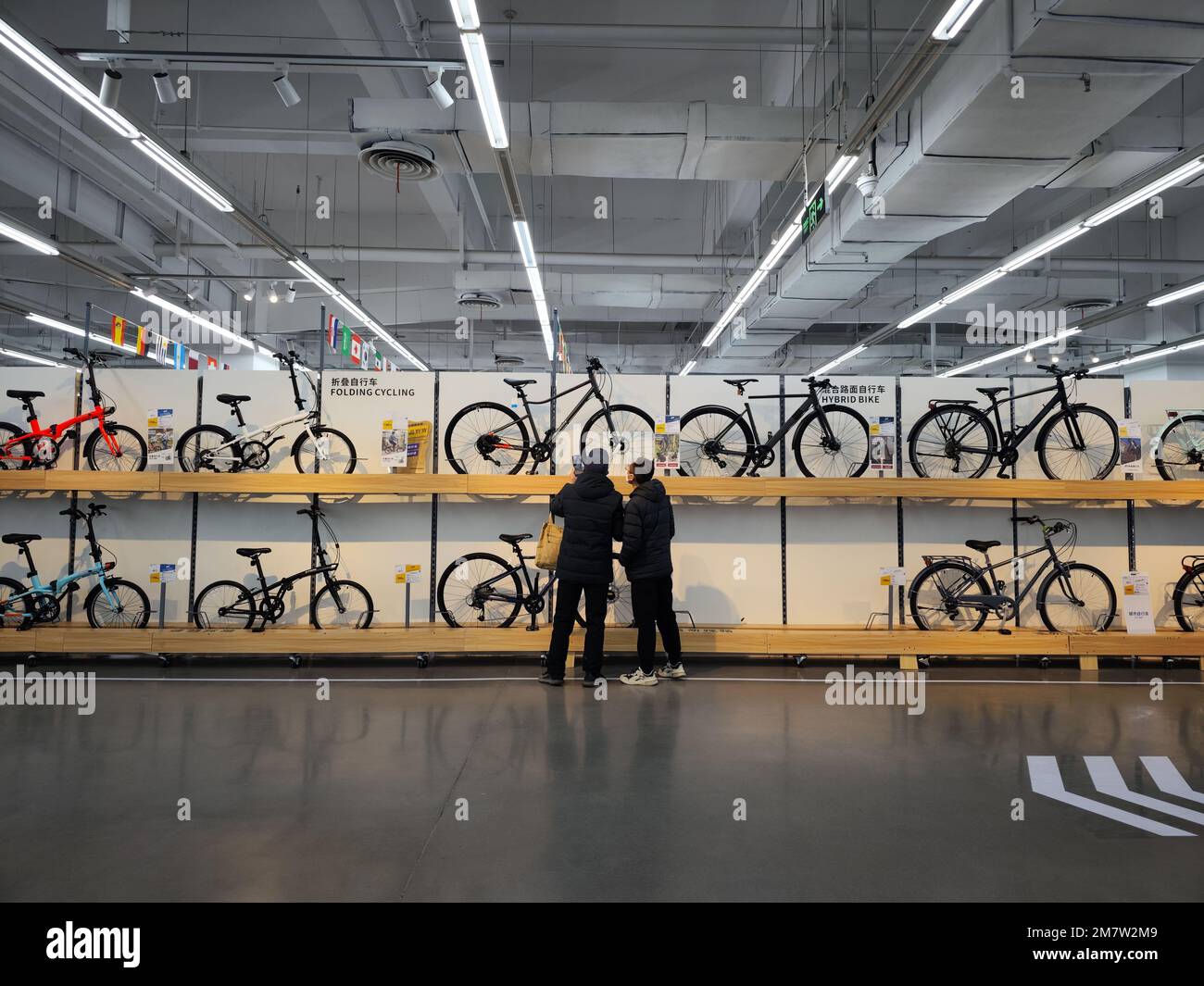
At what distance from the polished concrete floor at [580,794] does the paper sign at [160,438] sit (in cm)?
201

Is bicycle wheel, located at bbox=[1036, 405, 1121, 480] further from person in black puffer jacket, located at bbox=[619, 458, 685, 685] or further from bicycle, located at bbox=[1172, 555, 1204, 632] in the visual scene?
person in black puffer jacket, located at bbox=[619, 458, 685, 685]

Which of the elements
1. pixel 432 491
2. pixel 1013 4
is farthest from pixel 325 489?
pixel 1013 4

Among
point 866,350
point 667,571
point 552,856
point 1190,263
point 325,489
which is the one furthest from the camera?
point 866,350

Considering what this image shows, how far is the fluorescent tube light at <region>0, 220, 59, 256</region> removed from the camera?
6625mm

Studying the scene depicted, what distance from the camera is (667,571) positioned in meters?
5.61

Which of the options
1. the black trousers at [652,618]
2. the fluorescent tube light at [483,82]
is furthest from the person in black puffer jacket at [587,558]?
the fluorescent tube light at [483,82]

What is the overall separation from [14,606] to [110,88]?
14.0 feet

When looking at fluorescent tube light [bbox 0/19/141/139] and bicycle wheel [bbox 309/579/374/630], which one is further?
bicycle wheel [bbox 309/579/374/630]

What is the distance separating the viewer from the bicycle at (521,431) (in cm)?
658

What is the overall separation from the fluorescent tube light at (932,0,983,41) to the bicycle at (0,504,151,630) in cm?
712

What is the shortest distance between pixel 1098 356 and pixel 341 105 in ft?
50.3

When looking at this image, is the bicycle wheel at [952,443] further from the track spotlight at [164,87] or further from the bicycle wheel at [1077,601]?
the track spotlight at [164,87]

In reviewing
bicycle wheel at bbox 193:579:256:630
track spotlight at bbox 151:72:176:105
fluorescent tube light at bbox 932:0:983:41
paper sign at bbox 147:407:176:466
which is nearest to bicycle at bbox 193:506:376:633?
bicycle wheel at bbox 193:579:256:630
